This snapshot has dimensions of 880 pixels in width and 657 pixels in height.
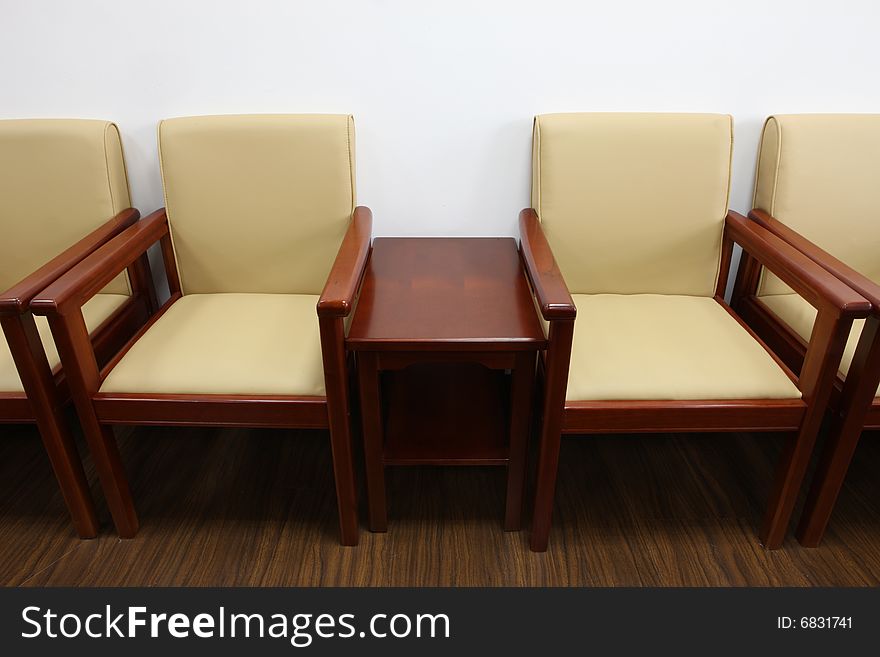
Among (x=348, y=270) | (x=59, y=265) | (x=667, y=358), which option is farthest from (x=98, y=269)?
(x=667, y=358)

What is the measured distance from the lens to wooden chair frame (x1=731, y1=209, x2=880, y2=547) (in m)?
0.95

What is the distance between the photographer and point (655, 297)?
1256 mm

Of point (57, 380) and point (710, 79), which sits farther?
point (710, 79)

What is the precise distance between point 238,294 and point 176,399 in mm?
325

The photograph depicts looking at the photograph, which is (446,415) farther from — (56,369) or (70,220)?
(70,220)

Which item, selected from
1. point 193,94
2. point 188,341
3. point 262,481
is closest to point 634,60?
point 193,94

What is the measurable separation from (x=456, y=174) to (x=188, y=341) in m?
0.62

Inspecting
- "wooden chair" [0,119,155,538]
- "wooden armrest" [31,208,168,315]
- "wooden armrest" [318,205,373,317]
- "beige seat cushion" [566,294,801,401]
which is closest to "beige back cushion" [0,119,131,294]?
"wooden chair" [0,119,155,538]

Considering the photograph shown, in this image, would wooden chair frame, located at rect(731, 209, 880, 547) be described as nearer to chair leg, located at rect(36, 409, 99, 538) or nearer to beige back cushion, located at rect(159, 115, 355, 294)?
beige back cushion, located at rect(159, 115, 355, 294)

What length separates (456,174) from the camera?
132 cm

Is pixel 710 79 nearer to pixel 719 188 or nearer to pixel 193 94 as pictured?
pixel 719 188

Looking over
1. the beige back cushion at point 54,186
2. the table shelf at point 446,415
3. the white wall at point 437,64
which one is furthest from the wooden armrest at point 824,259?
the beige back cushion at point 54,186

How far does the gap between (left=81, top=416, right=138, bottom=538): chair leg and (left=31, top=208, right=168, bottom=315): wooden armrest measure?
0.21 metres

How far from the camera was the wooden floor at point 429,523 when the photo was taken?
1.10 m
